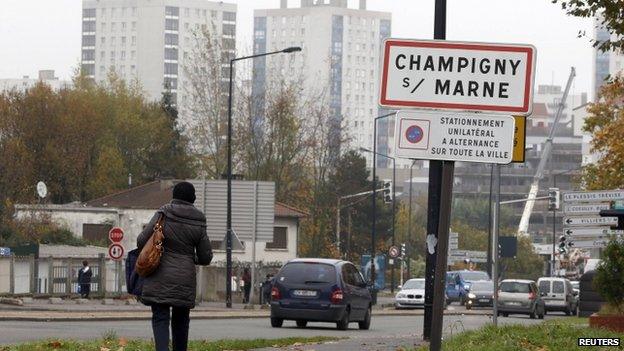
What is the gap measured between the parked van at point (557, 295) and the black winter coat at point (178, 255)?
54.4 m

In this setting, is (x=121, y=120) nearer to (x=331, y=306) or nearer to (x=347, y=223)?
(x=347, y=223)

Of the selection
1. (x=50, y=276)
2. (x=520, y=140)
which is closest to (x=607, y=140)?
(x=50, y=276)

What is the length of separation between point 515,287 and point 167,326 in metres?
45.6

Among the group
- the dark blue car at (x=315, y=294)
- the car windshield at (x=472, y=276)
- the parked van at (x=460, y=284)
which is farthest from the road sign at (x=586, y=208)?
the car windshield at (x=472, y=276)

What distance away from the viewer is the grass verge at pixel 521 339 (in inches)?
699

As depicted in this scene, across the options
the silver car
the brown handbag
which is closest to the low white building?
the silver car

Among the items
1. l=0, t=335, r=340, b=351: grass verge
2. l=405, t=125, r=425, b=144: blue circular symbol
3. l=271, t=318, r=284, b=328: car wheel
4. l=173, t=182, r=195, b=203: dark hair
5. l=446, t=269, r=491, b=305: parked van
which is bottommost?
l=446, t=269, r=491, b=305: parked van

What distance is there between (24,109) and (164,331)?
87164mm

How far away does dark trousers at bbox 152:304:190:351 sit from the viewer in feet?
45.5

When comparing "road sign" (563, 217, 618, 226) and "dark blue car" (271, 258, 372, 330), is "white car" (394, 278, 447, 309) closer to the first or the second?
"road sign" (563, 217, 618, 226)

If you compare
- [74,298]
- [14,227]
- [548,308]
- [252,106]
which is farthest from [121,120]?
[74,298]

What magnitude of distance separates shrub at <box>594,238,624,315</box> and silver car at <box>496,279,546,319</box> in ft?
103

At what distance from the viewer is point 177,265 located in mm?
Answer: 13812

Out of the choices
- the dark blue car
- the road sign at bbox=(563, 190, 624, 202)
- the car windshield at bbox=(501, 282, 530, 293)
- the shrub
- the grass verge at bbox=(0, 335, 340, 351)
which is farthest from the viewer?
the car windshield at bbox=(501, 282, 530, 293)
